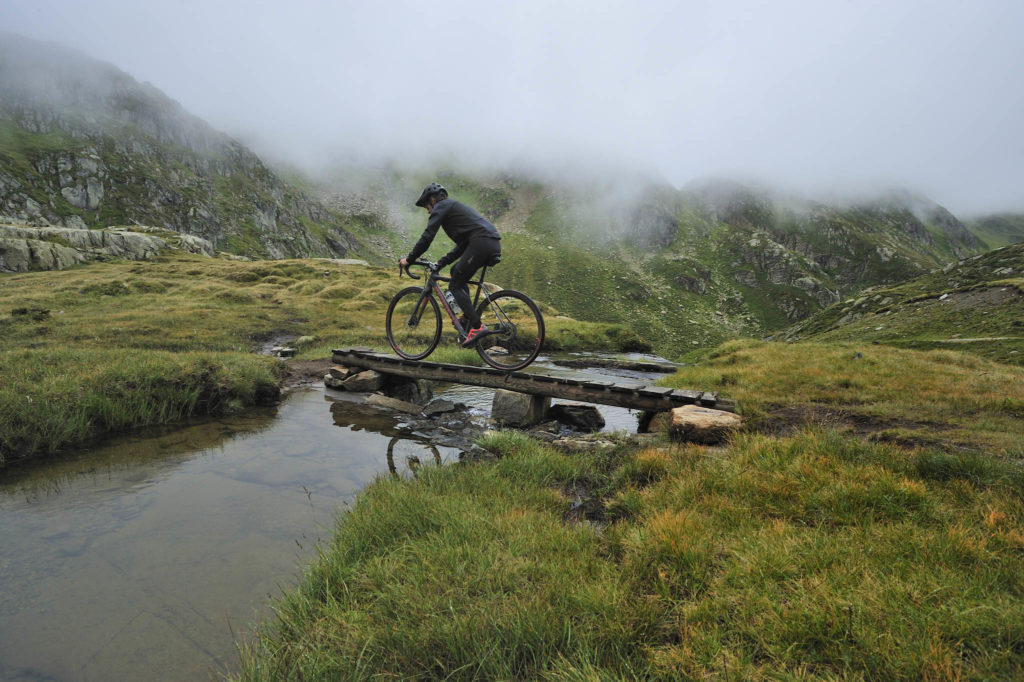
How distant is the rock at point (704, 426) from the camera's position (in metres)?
8.98

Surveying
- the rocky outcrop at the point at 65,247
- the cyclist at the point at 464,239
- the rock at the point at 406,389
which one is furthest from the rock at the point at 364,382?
the rocky outcrop at the point at 65,247

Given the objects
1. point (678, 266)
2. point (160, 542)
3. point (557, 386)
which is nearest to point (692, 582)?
point (160, 542)

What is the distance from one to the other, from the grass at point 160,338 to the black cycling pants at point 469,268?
8.60 m

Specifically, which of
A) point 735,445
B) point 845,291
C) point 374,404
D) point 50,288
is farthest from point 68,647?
point 845,291

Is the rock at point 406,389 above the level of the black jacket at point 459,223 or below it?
below

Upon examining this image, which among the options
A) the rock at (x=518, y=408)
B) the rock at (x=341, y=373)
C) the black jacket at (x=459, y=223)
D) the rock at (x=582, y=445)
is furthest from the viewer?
the rock at (x=341, y=373)

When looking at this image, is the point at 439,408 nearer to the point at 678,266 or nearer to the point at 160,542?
the point at 160,542

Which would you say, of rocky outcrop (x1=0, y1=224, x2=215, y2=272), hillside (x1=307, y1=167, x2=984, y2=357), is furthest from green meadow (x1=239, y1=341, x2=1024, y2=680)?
hillside (x1=307, y1=167, x2=984, y2=357)

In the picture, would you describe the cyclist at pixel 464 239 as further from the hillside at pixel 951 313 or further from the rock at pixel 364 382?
the hillside at pixel 951 313

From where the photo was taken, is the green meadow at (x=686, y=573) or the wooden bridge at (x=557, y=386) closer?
the green meadow at (x=686, y=573)

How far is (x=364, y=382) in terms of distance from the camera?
16.6m

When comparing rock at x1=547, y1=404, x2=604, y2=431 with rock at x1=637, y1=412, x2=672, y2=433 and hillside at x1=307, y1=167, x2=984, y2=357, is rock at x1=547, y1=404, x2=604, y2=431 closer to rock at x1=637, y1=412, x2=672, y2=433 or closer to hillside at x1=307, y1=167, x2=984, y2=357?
rock at x1=637, y1=412, x2=672, y2=433

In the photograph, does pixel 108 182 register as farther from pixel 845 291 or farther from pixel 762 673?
pixel 845 291

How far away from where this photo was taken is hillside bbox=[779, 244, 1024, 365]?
1870 cm
